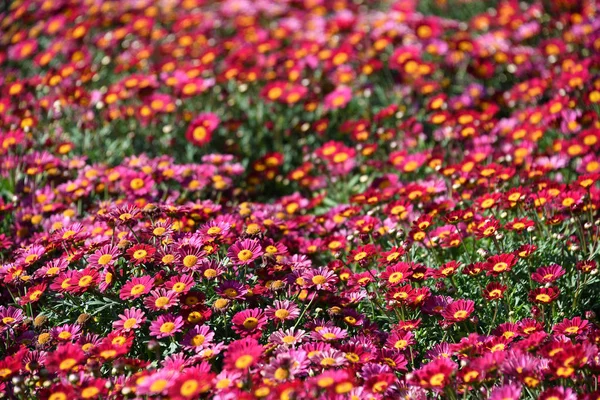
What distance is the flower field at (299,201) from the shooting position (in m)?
2.87

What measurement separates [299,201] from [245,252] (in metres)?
1.34

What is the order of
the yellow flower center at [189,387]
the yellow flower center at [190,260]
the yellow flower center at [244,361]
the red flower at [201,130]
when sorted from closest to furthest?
the yellow flower center at [189,387], the yellow flower center at [244,361], the yellow flower center at [190,260], the red flower at [201,130]

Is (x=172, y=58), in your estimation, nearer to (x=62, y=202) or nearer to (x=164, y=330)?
(x=62, y=202)

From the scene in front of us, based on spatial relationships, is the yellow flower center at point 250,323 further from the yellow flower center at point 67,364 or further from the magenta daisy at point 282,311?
the yellow flower center at point 67,364

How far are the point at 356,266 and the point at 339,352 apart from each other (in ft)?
3.66

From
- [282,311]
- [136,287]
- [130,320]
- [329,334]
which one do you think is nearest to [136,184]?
[136,287]

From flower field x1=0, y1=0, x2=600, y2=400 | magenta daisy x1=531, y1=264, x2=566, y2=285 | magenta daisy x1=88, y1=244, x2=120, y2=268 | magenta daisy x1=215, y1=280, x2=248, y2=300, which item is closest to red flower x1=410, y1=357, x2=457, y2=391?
flower field x1=0, y1=0, x2=600, y2=400

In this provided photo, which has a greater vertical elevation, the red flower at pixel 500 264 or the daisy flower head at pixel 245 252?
the daisy flower head at pixel 245 252

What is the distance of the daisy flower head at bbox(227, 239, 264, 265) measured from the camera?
3312mm

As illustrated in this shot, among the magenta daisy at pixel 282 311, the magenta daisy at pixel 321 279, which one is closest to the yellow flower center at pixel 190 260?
the magenta daisy at pixel 282 311

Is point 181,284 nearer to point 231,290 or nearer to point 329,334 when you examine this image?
point 231,290

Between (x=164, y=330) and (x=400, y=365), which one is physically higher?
(x=164, y=330)

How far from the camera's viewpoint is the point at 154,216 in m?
3.64

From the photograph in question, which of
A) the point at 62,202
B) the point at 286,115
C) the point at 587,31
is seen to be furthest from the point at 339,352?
the point at 587,31
